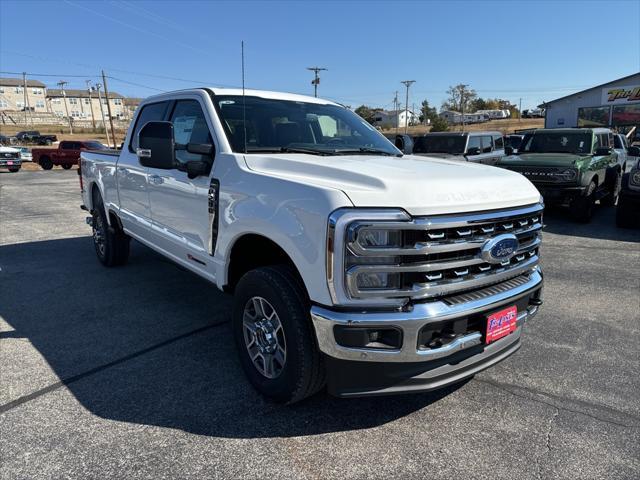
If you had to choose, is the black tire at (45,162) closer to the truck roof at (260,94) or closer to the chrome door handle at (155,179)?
the truck roof at (260,94)

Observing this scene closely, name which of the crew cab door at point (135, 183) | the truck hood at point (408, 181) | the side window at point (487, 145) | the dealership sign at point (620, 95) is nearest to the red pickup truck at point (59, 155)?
the side window at point (487, 145)

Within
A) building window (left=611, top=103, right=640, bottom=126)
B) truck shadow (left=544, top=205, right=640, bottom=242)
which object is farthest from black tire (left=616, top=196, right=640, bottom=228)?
building window (left=611, top=103, right=640, bottom=126)

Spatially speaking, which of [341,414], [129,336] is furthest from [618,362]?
[129,336]

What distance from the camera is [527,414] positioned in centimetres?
296

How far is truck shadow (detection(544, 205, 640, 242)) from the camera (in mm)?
8602

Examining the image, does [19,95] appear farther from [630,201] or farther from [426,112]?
[630,201]

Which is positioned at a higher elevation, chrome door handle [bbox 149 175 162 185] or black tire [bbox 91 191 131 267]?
chrome door handle [bbox 149 175 162 185]

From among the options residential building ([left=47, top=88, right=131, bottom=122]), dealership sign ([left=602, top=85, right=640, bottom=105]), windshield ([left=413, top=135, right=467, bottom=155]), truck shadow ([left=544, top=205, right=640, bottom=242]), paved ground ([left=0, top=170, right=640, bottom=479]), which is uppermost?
residential building ([left=47, top=88, right=131, bottom=122])

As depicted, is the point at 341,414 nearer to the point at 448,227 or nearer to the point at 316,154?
Result: the point at 448,227

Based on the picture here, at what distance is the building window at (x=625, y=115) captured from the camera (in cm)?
3631

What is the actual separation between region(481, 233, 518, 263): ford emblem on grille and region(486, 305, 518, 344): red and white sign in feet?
1.04

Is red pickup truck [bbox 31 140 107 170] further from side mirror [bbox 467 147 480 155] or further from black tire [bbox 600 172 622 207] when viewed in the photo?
black tire [bbox 600 172 622 207]

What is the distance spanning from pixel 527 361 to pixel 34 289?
17.2 ft

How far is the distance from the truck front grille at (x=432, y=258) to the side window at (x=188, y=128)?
5.78 feet
